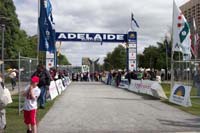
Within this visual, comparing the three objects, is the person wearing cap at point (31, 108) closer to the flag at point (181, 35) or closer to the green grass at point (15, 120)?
the green grass at point (15, 120)

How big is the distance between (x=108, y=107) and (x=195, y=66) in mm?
6595

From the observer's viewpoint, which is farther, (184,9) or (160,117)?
(184,9)

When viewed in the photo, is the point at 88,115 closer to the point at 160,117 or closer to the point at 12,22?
the point at 160,117

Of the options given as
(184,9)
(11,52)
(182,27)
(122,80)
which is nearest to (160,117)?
(182,27)

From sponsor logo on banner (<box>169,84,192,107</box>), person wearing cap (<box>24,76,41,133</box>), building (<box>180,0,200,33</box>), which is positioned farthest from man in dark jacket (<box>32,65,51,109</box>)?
building (<box>180,0,200,33</box>)

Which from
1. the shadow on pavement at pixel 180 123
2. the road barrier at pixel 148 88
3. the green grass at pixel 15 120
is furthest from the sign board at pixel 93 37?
the shadow on pavement at pixel 180 123

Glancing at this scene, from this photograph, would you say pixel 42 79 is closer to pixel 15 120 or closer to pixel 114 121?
pixel 15 120

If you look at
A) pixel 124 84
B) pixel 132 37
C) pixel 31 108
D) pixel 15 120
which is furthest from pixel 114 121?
pixel 132 37

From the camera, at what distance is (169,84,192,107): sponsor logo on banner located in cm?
2194

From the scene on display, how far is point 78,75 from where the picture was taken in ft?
252

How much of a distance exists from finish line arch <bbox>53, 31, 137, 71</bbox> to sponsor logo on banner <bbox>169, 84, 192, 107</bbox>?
24818 mm

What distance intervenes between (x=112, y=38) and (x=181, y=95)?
2833cm

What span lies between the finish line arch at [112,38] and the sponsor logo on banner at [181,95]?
977 inches

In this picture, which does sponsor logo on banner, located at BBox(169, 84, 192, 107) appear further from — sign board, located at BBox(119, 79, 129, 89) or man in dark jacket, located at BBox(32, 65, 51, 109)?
sign board, located at BBox(119, 79, 129, 89)
